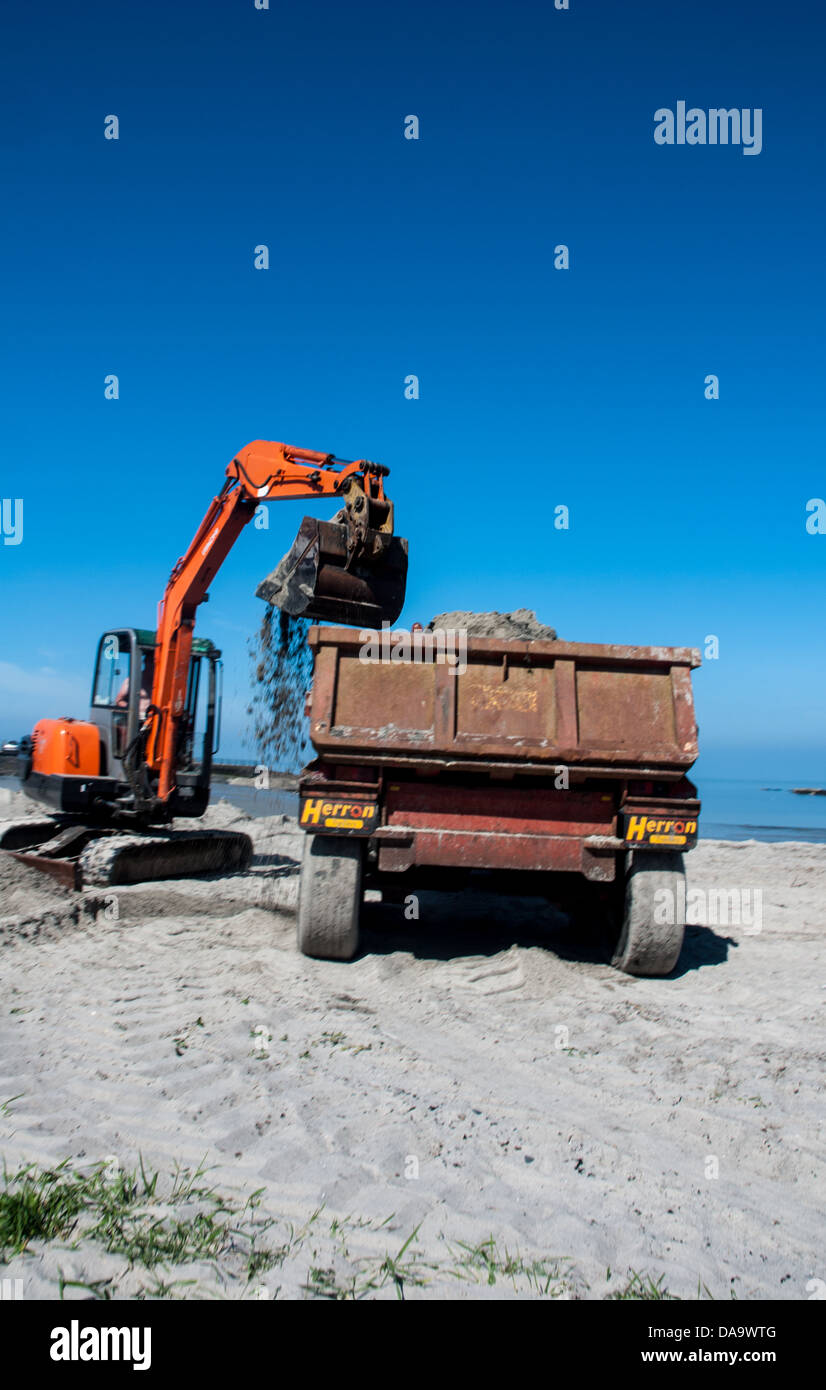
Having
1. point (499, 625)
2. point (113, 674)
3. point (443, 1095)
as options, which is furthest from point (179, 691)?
point (443, 1095)

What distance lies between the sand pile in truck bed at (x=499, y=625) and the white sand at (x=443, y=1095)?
8.10 feet

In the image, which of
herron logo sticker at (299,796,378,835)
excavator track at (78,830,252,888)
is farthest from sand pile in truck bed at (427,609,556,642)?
excavator track at (78,830,252,888)

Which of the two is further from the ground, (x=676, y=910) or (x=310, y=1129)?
(x=676, y=910)

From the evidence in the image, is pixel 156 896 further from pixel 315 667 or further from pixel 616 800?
pixel 616 800

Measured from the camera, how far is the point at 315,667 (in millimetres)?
5680

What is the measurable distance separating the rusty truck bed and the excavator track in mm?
3853

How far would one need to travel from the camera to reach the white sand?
8.05 feet

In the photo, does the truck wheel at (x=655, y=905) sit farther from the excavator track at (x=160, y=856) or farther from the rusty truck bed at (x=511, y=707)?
the excavator track at (x=160, y=856)

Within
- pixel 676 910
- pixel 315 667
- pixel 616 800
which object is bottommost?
pixel 676 910

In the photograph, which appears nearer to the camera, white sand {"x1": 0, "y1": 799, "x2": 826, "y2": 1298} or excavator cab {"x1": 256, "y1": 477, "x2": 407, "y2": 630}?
white sand {"x1": 0, "y1": 799, "x2": 826, "y2": 1298}

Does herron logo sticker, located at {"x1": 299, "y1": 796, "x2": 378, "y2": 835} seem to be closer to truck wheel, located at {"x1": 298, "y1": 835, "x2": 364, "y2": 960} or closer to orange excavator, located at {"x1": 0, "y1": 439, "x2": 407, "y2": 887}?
truck wheel, located at {"x1": 298, "y1": 835, "x2": 364, "y2": 960}

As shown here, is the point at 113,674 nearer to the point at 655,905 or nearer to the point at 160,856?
the point at 160,856
